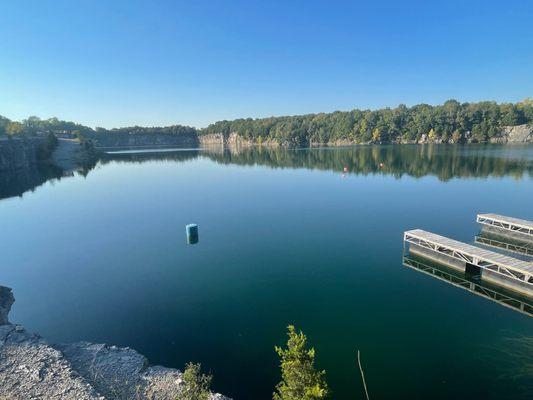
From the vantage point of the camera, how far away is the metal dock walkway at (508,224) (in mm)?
28406

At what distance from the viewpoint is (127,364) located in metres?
12.6

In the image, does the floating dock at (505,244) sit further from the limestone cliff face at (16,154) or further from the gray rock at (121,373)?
the limestone cliff face at (16,154)

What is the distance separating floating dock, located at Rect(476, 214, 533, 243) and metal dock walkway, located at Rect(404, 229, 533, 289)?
32.9ft

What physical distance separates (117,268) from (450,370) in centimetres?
2250

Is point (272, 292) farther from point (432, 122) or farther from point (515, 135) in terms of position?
point (515, 135)

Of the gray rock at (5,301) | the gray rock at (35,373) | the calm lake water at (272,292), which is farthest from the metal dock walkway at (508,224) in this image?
the gray rock at (5,301)

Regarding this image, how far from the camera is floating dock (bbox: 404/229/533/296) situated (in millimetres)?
19188

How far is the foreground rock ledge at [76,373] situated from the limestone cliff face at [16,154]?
316 feet

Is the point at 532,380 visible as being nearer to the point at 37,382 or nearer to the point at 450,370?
the point at 450,370

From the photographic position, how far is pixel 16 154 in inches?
3684

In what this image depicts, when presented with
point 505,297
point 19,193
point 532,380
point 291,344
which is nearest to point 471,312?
point 505,297

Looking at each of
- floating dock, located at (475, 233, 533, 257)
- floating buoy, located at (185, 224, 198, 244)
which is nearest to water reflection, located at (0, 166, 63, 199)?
floating buoy, located at (185, 224, 198, 244)

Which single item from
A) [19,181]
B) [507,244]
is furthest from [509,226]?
[19,181]

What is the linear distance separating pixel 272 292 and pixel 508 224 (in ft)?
83.5
